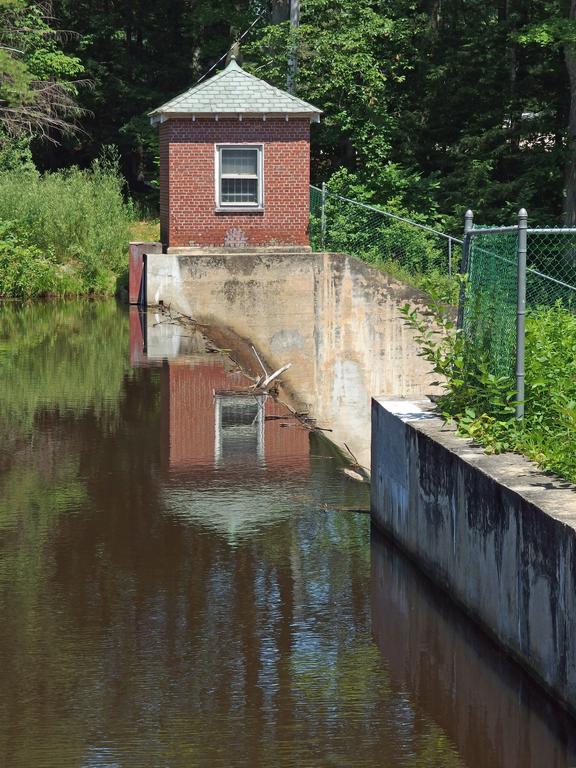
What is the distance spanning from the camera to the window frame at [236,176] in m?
27.5

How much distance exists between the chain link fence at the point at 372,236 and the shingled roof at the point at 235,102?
6.20 feet

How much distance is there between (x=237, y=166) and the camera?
90.7 ft

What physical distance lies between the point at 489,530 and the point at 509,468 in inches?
18.7

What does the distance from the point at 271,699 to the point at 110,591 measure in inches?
81.7

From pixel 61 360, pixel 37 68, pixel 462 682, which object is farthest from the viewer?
pixel 37 68

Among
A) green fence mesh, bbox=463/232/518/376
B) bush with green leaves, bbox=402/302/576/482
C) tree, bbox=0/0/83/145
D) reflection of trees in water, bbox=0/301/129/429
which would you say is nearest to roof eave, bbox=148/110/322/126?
reflection of trees in water, bbox=0/301/129/429

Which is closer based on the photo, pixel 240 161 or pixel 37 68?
pixel 240 161

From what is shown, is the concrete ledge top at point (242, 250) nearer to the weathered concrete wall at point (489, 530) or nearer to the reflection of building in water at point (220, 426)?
the reflection of building in water at point (220, 426)

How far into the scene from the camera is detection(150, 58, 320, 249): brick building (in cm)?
2739

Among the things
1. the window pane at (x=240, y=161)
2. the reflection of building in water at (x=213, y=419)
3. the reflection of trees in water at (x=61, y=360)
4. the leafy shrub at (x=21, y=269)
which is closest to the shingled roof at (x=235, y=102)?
the window pane at (x=240, y=161)

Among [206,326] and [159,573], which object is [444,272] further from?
[159,573]

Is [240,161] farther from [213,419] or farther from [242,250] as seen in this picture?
[213,419]

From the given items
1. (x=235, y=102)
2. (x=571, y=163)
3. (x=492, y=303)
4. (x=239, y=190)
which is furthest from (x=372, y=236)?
(x=492, y=303)

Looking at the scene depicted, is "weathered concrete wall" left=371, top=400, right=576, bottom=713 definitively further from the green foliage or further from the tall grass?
the tall grass
